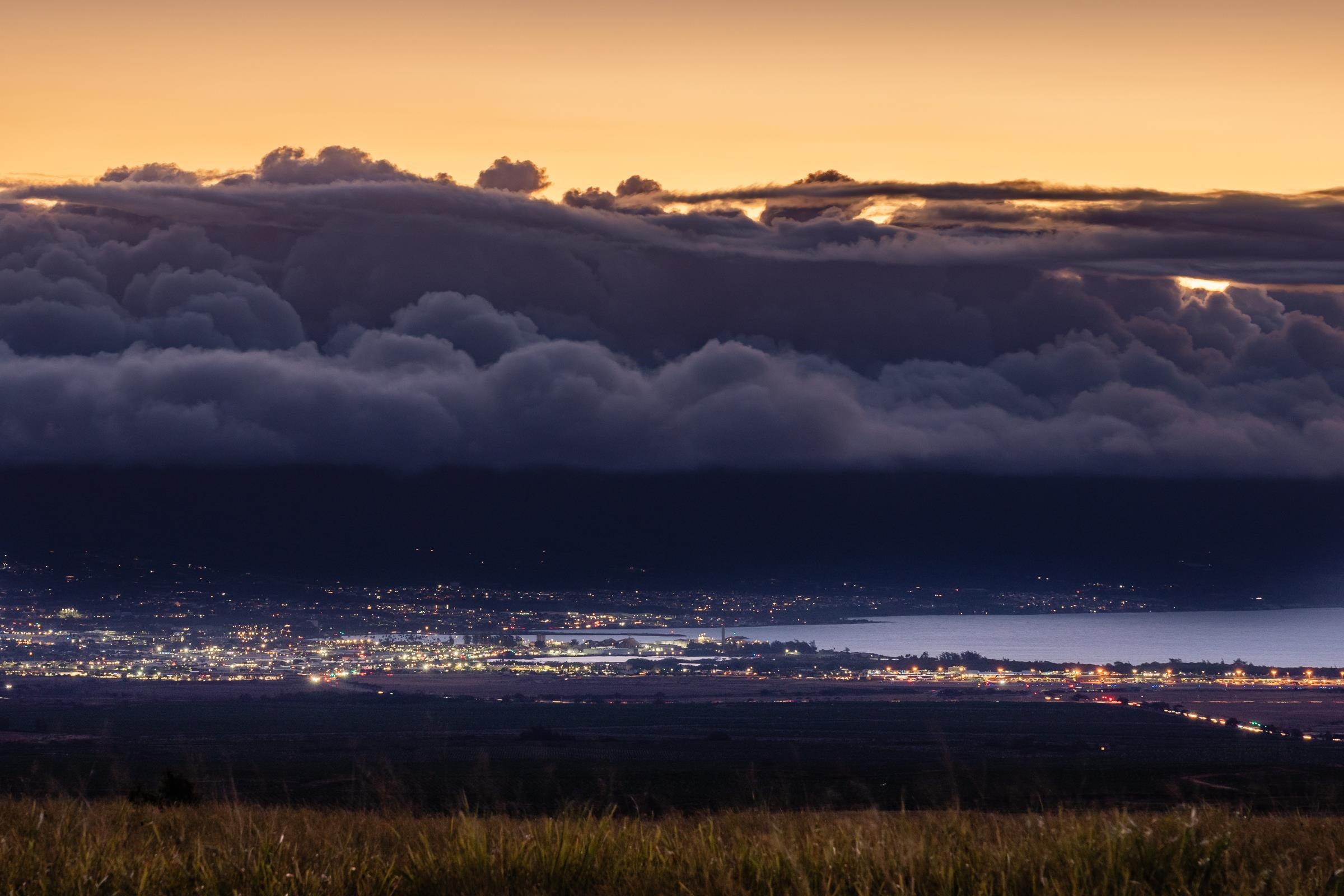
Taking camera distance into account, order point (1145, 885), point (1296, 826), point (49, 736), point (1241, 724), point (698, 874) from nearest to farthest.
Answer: point (1145, 885), point (698, 874), point (1296, 826), point (49, 736), point (1241, 724)

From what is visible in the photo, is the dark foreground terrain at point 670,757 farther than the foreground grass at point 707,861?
Yes

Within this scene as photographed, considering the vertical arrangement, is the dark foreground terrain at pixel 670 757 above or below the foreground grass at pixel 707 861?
below

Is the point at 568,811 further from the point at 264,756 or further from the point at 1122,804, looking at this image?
the point at 264,756

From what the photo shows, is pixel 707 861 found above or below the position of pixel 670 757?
above

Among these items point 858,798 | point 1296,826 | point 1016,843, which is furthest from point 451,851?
point 858,798
